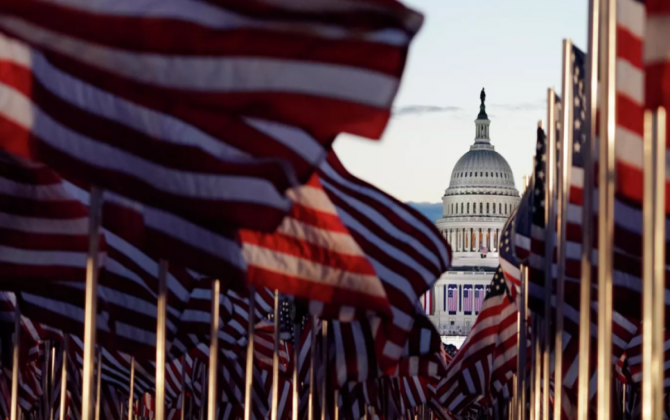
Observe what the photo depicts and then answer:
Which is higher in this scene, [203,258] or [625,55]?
[625,55]

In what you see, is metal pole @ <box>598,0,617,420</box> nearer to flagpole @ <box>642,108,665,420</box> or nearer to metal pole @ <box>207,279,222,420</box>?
flagpole @ <box>642,108,665,420</box>

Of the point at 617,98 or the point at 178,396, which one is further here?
the point at 178,396

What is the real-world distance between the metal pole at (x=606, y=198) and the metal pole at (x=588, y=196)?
106 centimetres

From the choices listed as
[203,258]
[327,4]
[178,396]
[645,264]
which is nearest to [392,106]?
[327,4]

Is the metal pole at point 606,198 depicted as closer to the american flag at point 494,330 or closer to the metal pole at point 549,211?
the metal pole at point 549,211

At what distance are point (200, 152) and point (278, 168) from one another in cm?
53

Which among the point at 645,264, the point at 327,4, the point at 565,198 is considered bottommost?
the point at 645,264

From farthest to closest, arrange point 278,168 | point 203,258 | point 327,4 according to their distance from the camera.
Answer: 1. point 203,258
2. point 278,168
3. point 327,4

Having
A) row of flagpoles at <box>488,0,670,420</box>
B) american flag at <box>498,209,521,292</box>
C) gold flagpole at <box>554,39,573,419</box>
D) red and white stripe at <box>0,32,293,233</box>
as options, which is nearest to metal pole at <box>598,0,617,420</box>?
row of flagpoles at <box>488,0,670,420</box>

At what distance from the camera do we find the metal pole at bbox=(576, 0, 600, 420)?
48.4 feet

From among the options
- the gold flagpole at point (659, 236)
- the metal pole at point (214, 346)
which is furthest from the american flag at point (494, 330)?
the gold flagpole at point (659, 236)

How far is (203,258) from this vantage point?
1344 cm

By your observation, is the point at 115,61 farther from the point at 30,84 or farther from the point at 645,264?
the point at 645,264

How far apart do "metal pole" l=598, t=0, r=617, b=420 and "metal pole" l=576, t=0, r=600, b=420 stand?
1.06 m
